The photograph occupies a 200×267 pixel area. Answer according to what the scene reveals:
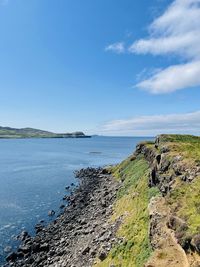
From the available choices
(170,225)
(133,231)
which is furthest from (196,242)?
(133,231)

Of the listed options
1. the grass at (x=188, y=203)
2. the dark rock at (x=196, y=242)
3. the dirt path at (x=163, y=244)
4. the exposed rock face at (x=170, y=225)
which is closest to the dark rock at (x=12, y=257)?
the exposed rock face at (x=170, y=225)

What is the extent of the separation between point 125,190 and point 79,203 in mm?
12908

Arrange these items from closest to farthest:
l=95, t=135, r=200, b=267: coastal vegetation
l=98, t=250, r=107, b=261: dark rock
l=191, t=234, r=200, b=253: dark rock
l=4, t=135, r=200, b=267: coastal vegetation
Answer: l=191, t=234, r=200, b=253: dark rock
l=95, t=135, r=200, b=267: coastal vegetation
l=4, t=135, r=200, b=267: coastal vegetation
l=98, t=250, r=107, b=261: dark rock

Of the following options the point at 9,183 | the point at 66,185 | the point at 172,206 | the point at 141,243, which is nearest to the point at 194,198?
the point at 172,206

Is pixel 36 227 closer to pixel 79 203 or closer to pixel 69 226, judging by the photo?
pixel 69 226

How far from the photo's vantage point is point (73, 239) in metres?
44.1

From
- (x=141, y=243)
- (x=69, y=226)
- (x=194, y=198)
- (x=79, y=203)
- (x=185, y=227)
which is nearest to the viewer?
(x=185, y=227)

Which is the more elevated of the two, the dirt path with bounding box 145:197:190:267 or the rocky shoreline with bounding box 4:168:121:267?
the dirt path with bounding box 145:197:190:267

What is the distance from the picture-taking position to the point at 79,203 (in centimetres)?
6669

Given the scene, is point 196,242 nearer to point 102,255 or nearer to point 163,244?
point 163,244

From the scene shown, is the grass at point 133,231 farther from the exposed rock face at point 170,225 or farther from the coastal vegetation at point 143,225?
the exposed rock face at point 170,225

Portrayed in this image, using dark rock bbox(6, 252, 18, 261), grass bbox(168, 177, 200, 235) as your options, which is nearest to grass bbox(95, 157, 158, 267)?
grass bbox(168, 177, 200, 235)

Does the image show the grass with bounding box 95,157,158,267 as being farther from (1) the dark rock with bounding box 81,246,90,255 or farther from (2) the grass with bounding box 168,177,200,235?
(2) the grass with bounding box 168,177,200,235

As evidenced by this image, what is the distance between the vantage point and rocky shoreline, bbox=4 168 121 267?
36938mm
